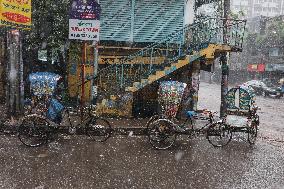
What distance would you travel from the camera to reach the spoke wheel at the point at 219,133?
37.8 feet

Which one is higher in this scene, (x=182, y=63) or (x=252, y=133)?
(x=182, y=63)

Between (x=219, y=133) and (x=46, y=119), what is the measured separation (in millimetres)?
5739

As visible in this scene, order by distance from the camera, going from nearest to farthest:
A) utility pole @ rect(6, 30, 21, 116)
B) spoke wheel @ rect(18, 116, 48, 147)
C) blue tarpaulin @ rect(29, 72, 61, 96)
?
spoke wheel @ rect(18, 116, 48, 147)
utility pole @ rect(6, 30, 21, 116)
blue tarpaulin @ rect(29, 72, 61, 96)

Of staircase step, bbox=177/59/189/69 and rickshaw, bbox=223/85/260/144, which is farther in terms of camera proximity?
staircase step, bbox=177/59/189/69

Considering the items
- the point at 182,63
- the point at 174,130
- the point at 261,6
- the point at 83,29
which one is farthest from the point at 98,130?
the point at 261,6

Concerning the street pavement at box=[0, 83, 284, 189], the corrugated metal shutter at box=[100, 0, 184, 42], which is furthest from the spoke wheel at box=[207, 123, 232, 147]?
the corrugated metal shutter at box=[100, 0, 184, 42]

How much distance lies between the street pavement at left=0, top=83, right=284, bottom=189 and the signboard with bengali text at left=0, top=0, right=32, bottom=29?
3885mm

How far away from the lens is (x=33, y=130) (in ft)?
34.2

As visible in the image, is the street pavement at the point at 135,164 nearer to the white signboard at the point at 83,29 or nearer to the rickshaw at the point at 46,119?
the rickshaw at the point at 46,119

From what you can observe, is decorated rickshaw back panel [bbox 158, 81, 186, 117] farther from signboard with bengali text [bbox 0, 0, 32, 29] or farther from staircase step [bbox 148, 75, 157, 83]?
signboard with bengali text [bbox 0, 0, 32, 29]

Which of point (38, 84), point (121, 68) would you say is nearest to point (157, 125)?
point (38, 84)

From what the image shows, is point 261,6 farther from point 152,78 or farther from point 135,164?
point 135,164

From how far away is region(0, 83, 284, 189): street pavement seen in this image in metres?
7.74

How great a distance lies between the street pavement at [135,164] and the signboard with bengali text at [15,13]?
389 centimetres
